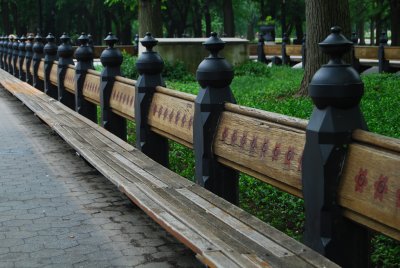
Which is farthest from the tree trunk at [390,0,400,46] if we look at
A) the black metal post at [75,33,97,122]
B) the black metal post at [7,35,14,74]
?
the black metal post at [75,33,97,122]

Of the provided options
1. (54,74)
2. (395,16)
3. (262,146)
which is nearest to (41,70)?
(54,74)

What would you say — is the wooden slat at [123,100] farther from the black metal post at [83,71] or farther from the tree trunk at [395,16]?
the tree trunk at [395,16]

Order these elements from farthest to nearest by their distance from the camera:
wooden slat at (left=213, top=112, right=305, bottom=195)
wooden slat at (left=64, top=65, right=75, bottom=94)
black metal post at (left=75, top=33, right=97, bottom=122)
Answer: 1. wooden slat at (left=64, top=65, right=75, bottom=94)
2. black metal post at (left=75, top=33, right=97, bottom=122)
3. wooden slat at (left=213, top=112, right=305, bottom=195)

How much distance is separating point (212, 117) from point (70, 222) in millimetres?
1521

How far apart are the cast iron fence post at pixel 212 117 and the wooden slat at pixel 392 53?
15224 mm

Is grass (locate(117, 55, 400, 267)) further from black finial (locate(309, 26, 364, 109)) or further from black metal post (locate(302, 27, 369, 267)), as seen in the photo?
black finial (locate(309, 26, 364, 109))

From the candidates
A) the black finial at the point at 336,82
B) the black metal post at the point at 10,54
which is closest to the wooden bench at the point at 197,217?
the black finial at the point at 336,82

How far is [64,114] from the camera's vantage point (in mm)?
9727

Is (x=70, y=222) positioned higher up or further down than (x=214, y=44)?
further down

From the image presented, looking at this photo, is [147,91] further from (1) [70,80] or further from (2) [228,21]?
(2) [228,21]

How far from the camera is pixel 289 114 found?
9.09 meters

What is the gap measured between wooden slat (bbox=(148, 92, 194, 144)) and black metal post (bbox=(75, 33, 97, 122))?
11.4 ft

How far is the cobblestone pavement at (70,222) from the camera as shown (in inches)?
191

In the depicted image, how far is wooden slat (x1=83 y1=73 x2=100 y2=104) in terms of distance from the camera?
917 centimetres
